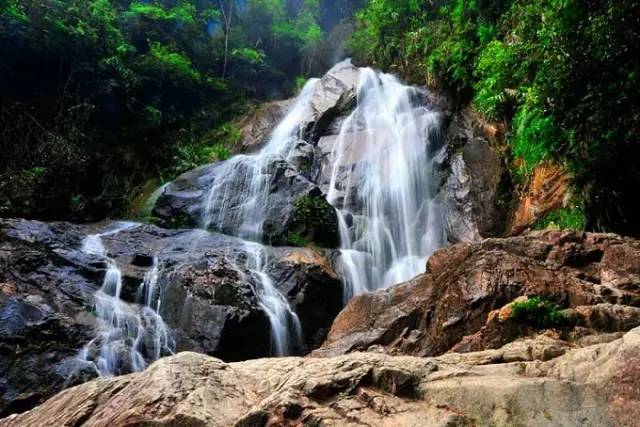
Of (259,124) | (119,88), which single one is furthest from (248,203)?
(119,88)

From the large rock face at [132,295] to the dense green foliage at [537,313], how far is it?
5.23m

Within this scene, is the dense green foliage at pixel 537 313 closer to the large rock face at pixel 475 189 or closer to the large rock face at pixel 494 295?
the large rock face at pixel 494 295

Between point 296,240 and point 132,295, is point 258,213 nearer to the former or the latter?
point 296,240

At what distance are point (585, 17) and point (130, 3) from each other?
754 inches

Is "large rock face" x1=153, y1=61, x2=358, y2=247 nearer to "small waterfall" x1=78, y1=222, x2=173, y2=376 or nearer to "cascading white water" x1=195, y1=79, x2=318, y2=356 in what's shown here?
"cascading white water" x1=195, y1=79, x2=318, y2=356

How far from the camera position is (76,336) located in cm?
838

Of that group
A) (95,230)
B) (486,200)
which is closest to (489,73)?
(486,200)

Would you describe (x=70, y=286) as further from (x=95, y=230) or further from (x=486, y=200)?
(x=486, y=200)

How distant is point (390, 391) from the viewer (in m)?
3.16

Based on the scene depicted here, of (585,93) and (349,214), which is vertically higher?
(585,93)

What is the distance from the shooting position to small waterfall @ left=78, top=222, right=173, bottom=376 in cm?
821

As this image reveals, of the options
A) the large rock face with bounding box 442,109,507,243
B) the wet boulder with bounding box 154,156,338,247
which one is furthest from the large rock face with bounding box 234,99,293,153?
the large rock face with bounding box 442,109,507,243

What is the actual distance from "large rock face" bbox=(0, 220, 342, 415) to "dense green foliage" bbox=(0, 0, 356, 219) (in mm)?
4299

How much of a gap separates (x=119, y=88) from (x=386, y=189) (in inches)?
404
